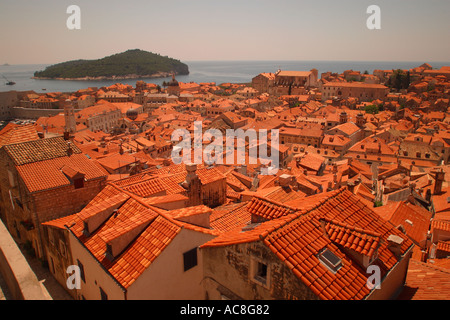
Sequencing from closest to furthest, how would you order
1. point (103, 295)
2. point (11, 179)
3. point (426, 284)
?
1. point (426, 284)
2. point (103, 295)
3. point (11, 179)

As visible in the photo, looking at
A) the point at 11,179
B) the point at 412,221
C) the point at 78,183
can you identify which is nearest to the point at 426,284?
the point at 412,221

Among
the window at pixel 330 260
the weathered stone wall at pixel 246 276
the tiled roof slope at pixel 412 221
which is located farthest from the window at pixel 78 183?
the tiled roof slope at pixel 412 221

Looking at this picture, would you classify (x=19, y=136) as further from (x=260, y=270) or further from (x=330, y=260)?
(x=330, y=260)

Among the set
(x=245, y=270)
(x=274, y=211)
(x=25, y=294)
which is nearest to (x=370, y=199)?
(x=274, y=211)

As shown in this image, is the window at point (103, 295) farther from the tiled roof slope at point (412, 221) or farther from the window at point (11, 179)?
the tiled roof slope at point (412, 221)

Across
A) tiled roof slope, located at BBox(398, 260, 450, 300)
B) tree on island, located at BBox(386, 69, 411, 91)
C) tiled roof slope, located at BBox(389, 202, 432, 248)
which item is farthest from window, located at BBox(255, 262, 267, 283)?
tree on island, located at BBox(386, 69, 411, 91)

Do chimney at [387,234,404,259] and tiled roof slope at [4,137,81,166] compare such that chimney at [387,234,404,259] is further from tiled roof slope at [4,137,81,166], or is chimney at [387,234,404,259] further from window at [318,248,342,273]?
tiled roof slope at [4,137,81,166]
